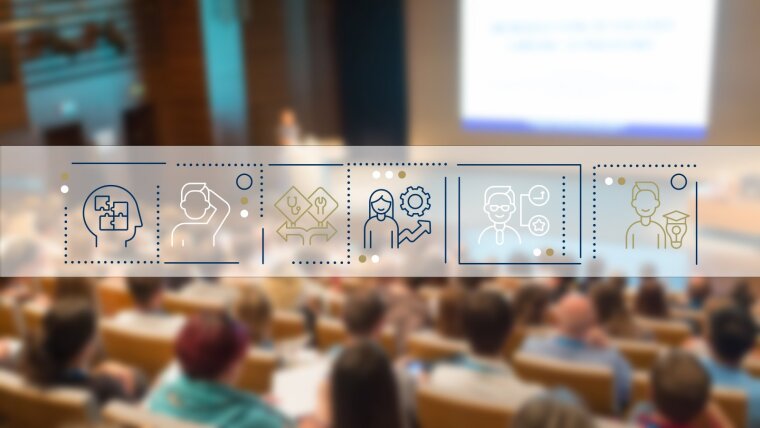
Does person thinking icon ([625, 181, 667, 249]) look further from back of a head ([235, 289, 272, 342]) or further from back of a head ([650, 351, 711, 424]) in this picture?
back of a head ([650, 351, 711, 424])

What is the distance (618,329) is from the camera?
12.7ft

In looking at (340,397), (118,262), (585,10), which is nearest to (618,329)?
(340,397)

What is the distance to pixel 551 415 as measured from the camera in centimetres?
192

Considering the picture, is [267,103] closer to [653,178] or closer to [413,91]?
[413,91]

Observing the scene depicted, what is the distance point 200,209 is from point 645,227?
4549mm

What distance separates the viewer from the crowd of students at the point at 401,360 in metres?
2.41


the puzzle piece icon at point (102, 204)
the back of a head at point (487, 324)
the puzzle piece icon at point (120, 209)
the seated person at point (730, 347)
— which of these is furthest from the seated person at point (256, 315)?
the puzzle piece icon at point (102, 204)

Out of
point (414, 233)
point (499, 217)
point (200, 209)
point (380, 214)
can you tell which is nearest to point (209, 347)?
point (414, 233)

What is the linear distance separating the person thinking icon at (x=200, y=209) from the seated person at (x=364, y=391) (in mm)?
2531

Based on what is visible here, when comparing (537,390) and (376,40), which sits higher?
(376,40)

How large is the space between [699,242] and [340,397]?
6.16m

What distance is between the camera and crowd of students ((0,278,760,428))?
2.41 metres

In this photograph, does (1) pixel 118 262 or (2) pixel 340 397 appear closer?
(2) pixel 340 397
